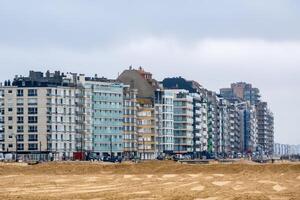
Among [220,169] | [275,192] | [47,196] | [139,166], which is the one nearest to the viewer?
[47,196]

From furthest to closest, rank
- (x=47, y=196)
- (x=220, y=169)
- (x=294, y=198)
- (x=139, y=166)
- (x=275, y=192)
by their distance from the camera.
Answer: (x=139, y=166) → (x=220, y=169) → (x=275, y=192) → (x=47, y=196) → (x=294, y=198)

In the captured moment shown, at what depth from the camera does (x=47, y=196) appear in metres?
62.8

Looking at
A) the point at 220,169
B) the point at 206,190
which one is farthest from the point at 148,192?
the point at 220,169

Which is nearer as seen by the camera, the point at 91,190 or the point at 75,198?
the point at 75,198

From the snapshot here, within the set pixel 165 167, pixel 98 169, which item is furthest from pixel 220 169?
pixel 98 169

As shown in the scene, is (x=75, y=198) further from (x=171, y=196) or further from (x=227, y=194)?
(x=227, y=194)

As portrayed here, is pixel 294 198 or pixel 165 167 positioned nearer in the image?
pixel 294 198

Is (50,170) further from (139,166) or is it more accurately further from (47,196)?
(47,196)

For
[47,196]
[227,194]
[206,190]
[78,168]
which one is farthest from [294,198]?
[78,168]

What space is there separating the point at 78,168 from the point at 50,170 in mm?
4483

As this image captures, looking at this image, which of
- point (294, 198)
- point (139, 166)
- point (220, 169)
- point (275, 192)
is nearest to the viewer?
point (294, 198)

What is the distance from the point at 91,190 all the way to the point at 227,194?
11474 millimetres

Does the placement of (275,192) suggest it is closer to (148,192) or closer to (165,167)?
(148,192)

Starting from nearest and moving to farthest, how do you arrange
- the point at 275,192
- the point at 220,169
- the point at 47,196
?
the point at 47,196
the point at 275,192
the point at 220,169
